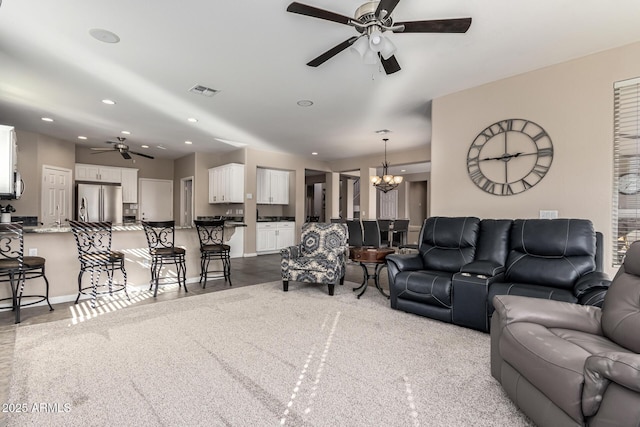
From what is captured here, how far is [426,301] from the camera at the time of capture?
3.09m

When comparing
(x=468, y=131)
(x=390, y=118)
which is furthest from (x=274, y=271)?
(x=468, y=131)

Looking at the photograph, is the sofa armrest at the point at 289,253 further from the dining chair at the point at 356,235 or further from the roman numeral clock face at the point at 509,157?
A: the roman numeral clock face at the point at 509,157

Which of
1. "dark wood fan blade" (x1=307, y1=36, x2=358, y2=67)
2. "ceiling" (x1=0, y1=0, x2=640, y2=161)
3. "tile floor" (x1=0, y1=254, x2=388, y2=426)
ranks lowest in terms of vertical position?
"tile floor" (x1=0, y1=254, x2=388, y2=426)

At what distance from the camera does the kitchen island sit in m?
3.54

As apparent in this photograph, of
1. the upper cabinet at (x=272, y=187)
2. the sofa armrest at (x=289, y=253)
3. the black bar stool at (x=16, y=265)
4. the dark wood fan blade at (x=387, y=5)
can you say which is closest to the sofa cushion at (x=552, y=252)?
the dark wood fan blade at (x=387, y=5)

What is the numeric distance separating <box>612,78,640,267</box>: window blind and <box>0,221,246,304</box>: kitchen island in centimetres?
523

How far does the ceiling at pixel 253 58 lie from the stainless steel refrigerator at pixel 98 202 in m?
2.08

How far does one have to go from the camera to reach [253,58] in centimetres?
318

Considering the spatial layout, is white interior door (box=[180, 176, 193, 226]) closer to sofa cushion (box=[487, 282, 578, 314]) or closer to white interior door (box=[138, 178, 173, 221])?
white interior door (box=[138, 178, 173, 221])

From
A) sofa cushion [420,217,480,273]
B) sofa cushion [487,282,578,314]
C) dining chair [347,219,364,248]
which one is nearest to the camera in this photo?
sofa cushion [487,282,578,314]

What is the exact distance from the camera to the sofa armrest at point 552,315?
5.64 ft

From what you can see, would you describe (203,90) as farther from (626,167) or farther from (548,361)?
(626,167)

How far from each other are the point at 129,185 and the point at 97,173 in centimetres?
76

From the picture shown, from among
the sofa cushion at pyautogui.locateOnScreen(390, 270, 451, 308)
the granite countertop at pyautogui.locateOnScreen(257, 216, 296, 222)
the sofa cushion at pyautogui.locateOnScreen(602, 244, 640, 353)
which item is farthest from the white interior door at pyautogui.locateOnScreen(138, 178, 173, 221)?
the sofa cushion at pyautogui.locateOnScreen(602, 244, 640, 353)
